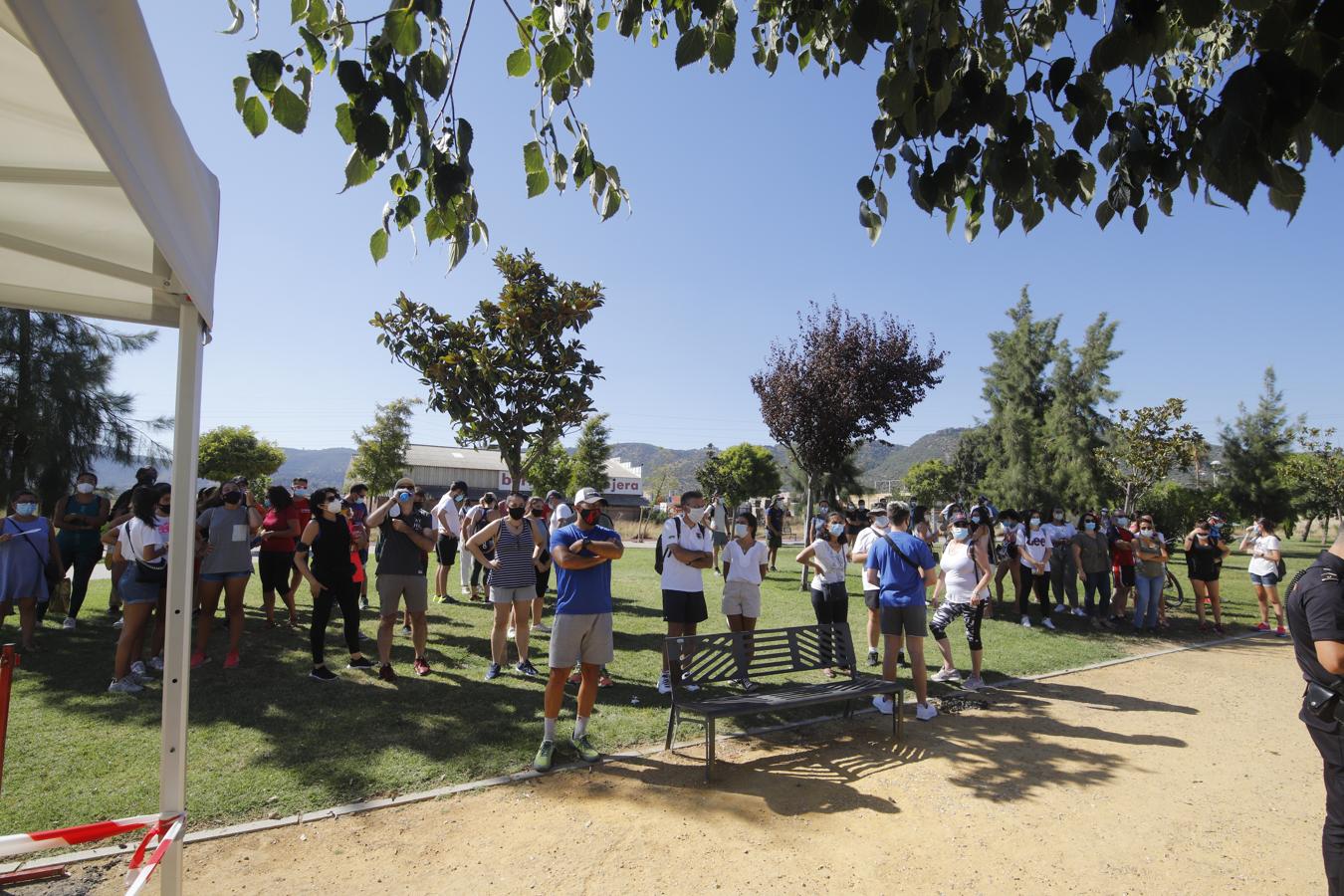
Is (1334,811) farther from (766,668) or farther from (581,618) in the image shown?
(581,618)

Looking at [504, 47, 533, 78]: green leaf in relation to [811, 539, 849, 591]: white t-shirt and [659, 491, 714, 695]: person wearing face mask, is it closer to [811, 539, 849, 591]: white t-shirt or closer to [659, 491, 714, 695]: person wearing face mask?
[659, 491, 714, 695]: person wearing face mask

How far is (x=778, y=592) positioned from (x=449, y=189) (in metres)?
12.1

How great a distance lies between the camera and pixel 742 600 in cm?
704

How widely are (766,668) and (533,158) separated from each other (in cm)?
468

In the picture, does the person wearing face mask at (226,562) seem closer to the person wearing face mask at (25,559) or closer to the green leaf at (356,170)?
the person wearing face mask at (25,559)

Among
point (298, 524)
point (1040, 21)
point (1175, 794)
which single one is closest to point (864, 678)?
point (1175, 794)

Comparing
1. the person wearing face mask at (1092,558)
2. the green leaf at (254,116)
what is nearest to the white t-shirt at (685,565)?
the green leaf at (254,116)

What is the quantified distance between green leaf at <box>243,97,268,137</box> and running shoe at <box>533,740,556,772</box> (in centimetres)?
415

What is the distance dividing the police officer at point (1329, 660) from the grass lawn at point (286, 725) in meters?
3.92

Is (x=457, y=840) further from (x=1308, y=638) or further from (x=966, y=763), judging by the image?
(x=1308, y=638)

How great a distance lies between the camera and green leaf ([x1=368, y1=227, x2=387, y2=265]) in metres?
2.64

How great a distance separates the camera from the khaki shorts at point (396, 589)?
→ 6.33 meters

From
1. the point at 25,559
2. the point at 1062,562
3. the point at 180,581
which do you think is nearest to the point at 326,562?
the point at 25,559

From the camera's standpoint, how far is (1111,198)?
8.64ft
